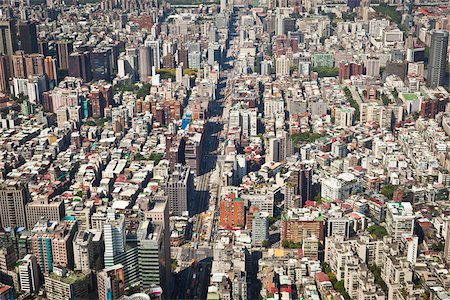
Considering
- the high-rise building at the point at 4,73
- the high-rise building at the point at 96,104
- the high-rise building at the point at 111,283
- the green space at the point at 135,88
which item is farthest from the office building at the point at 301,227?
the high-rise building at the point at 4,73

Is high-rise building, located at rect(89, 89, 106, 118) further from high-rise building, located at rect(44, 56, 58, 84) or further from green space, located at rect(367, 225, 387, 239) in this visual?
green space, located at rect(367, 225, 387, 239)

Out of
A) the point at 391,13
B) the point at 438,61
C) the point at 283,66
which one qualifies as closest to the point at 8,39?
the point at 283,66

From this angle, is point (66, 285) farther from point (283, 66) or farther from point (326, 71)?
point (326, 71)

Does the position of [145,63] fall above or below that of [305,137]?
above

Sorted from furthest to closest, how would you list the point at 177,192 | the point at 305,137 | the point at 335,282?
the point at 305,137, the point at 177,192, the point at 335,282

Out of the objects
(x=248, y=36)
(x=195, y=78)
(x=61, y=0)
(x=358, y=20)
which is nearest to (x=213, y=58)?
(x=195, y=78)

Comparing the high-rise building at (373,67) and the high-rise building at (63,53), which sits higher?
the high-rise building at (63,53)

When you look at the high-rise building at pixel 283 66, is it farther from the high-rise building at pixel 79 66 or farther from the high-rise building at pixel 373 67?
the high-rise building at pixel 79 66
